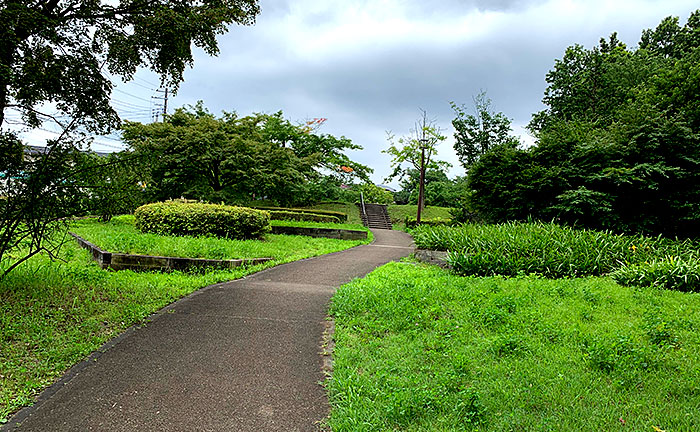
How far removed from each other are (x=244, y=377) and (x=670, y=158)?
35.8ft

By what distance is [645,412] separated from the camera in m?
2.23

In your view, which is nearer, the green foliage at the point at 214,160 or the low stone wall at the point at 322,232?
the green foliage at the point at 214,160

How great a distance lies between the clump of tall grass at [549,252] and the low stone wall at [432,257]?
0.69ft

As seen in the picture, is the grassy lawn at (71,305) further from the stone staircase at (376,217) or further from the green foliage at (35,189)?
the stone staircase at (376,217)

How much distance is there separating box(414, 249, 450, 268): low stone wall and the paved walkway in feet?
11.2

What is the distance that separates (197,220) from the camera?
896 centimetres

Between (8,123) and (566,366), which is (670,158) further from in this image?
(8,123)

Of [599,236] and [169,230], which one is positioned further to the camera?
[169,230]

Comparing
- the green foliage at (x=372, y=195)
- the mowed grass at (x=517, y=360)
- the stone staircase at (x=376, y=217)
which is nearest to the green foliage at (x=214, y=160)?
the stone staircase at (x=376, y=217)

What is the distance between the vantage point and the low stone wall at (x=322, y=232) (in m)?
13.2

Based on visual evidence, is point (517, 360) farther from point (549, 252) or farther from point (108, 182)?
point (108, 182)

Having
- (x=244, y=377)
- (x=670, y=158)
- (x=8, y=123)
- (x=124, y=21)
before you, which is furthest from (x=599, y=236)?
(x=8, y=123)

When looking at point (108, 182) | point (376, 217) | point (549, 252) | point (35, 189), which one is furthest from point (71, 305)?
point (376, 217)

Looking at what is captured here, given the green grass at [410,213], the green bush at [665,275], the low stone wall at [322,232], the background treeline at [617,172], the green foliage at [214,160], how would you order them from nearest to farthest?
the green bush at [665,275] → the background treeline at [617,172] → the green foliage at [214,160] → the low stone wall at [322,232] → the green grass at [410,213]
